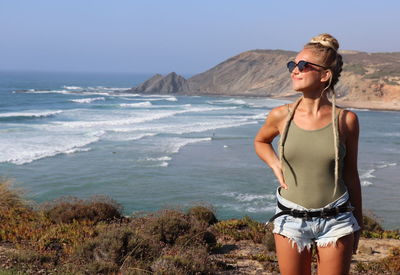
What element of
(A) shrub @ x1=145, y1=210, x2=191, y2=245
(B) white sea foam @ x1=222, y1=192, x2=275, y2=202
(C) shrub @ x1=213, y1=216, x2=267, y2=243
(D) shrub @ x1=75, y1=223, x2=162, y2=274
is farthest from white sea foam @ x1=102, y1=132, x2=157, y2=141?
(D) shrub @ x1=75, y1=223, x2=162, y2=274

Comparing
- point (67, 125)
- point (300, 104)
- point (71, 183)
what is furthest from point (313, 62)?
point (67, 125)

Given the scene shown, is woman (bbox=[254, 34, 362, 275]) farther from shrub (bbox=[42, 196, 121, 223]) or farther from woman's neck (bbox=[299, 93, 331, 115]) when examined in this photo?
shrub (bbox=[42, 196, 121, 223])

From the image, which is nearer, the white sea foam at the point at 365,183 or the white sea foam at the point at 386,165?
the white sea foam at the point at 365,183

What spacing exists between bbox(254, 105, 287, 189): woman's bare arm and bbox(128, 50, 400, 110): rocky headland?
7265cm

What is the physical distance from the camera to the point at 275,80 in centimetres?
11138

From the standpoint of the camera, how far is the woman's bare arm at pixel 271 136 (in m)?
2.83

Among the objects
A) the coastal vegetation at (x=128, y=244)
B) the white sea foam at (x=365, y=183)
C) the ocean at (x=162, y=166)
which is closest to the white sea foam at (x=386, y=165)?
the ocean at (x=162, y=166)

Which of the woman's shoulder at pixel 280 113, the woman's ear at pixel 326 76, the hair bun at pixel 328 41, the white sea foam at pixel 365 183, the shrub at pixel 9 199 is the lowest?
the white sea foam at pixel 365 183

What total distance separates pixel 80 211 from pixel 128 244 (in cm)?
370

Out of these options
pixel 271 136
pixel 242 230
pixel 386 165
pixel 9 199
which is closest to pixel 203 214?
pixel 242 230

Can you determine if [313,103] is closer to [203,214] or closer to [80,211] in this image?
[80,211]

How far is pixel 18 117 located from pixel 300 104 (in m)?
46.5

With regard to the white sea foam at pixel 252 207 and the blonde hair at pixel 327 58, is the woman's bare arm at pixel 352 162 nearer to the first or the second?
the blonde hair at pixel 327 58

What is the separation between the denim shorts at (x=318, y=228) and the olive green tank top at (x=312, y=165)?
48mm
